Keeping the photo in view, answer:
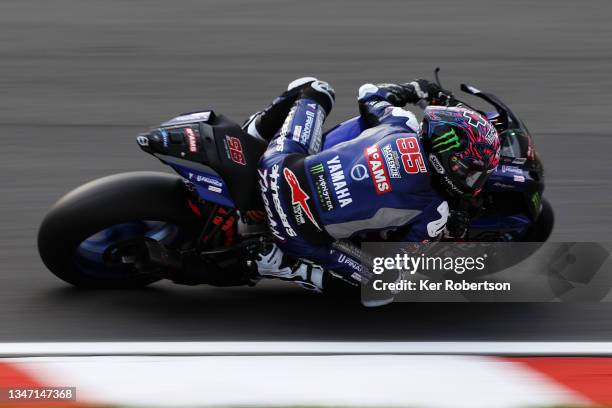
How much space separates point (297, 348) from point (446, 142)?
3.68 feet

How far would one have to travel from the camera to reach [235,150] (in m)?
5.19

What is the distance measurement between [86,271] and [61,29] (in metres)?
4.40

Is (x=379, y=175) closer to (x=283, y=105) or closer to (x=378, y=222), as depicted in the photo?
(x=378, y=222)

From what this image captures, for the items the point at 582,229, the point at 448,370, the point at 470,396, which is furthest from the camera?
the point at 582,229

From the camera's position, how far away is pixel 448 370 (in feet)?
15.6

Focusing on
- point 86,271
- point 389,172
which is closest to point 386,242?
point 389,172

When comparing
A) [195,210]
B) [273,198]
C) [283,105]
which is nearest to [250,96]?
[283,105]

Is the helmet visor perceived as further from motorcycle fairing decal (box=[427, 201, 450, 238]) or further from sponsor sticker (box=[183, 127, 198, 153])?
sponsor sticker (box=[183, 127, 198, 153])

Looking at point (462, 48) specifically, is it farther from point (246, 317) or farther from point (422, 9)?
point (246, 317)

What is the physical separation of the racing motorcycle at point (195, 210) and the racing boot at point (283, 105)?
0.24 metres

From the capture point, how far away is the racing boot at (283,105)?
5.54 metres

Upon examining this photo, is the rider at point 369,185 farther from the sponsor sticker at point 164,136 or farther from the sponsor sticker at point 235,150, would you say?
the sponsor sticker at point 164,136

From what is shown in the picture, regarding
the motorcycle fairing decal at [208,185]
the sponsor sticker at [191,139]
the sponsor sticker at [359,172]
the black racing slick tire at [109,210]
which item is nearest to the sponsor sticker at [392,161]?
the sponsor sticker at [359,172]

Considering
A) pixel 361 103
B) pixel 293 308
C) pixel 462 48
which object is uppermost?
pixel 462 48
